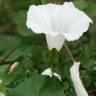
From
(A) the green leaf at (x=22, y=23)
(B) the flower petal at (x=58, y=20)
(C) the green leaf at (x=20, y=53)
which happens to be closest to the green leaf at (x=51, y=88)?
(B) the flower petal at (x=58, y=20)

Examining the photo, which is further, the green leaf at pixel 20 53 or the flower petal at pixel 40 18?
the green leaf at pixel 20 53

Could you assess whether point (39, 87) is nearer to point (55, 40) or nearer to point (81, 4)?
point (55, 40)

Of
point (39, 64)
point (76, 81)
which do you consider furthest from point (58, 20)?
point (39, 64)

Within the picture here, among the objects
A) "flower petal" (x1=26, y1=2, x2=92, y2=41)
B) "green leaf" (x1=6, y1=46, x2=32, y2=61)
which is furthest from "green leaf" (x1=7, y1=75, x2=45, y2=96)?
"green leaf" (x1=6, y1=46, x2=32, y2=61)

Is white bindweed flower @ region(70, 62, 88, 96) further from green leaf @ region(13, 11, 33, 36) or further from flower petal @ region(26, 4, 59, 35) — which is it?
green leaf @ region(13, 11, 33, 36)

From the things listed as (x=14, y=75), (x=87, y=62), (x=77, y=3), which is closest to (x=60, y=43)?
(x=14, y=75)

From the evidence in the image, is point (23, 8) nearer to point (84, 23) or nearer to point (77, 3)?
point (77, 3)

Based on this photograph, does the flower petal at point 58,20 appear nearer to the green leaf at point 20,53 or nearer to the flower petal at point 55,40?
the flower petal at point 55,40

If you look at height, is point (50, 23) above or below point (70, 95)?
above
